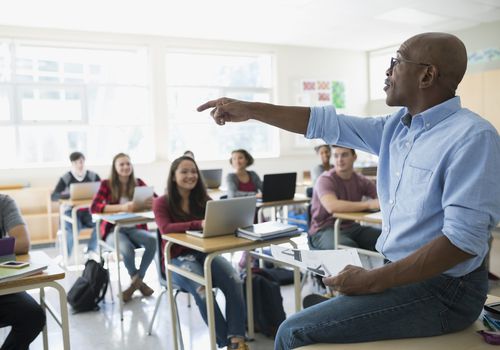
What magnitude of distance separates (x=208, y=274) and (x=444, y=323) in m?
1.32

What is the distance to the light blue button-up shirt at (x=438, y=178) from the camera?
108 cm

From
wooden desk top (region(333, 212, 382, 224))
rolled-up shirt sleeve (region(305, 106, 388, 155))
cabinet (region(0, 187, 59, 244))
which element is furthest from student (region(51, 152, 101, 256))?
rolled-up shirt sleeve (region(305, 106, 388, 155))

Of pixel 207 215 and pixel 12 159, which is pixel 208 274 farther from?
pixel 12 159

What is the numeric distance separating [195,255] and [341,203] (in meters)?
1.12

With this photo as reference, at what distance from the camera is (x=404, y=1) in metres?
5.95

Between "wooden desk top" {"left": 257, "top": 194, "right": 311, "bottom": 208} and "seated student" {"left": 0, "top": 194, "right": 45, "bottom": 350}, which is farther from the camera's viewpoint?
"wooden desk top" {"left": 257, "top": 194, "right": 311, "bottom": 208}

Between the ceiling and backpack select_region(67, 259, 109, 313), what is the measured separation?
11.0 feet

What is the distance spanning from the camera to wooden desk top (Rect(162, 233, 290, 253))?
229 cm

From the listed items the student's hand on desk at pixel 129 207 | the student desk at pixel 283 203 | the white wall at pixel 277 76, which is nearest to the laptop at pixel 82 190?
the student's hand on desk at pixel 129 207

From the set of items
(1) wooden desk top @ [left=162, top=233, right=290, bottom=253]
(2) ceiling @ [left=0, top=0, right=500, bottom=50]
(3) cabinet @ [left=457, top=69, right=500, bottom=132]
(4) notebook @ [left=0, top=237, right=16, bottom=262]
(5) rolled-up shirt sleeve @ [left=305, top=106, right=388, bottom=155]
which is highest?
(2) ceiling @ [left=0, top=0, right=500, bottom=50]

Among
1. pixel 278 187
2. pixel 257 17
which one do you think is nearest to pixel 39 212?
pixel 278 187

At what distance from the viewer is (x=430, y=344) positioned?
1184mm

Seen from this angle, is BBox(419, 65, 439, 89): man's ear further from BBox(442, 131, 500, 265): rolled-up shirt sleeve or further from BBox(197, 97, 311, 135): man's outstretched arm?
BBox(197, 97, 311, 135): man's outstretched arm

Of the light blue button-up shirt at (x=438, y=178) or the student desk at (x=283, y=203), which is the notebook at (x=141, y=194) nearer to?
the student desk at (x=283, y=203)
